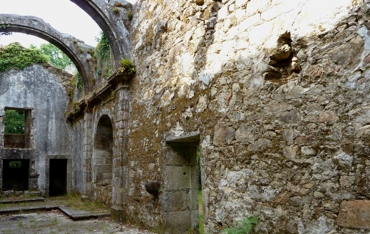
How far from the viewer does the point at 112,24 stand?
718cm

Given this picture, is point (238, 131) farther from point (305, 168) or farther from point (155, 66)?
point (155, 66)

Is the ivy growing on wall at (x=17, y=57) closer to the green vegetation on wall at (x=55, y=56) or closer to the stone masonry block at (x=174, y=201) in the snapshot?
the stone masonry block at (x=174, y=201)

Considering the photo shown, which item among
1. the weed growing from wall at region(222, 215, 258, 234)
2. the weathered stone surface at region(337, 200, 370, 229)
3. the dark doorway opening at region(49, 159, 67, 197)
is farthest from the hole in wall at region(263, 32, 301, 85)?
the dark doorway opening at region(49, 159, 67, 197)

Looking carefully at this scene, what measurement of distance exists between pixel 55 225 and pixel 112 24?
4.54 meters

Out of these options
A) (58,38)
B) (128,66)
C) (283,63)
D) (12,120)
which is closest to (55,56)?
(12,120)

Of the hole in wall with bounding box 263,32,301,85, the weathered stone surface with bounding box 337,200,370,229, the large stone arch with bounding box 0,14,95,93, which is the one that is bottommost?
the weathered stone surface with bounding box 337,200,370,229

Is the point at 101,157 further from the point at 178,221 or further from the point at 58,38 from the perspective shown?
the point at 178,221

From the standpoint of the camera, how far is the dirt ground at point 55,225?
6029 mm

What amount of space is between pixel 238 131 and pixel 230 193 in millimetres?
690

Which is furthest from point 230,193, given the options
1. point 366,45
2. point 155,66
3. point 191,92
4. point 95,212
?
point 95,212

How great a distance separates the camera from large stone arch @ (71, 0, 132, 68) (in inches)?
278

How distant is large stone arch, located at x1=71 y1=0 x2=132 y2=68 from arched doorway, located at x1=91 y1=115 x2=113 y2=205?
2.63 metres

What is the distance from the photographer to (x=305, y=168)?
2631mm

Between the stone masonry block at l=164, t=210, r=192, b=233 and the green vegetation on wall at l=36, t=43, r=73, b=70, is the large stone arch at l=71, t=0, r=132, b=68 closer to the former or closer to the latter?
the stone masonry block at l=164, t=210, r=192, b=233
